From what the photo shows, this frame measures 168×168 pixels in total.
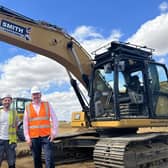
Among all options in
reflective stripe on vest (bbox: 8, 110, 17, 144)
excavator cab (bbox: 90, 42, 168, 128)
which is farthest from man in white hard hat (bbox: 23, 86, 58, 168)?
excavator cab (bbox: 90, 42, 168, 128)

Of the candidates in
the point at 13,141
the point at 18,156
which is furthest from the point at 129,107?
the point at 18,156

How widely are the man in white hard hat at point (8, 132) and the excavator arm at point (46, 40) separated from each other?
241 cm

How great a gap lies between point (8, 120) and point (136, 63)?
3.64 m

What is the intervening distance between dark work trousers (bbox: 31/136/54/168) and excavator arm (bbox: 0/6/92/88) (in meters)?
3.15

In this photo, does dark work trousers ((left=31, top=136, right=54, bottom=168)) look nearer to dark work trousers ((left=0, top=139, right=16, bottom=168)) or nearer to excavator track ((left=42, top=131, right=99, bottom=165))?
dark work trousers ((left=0, top=139, right=16, bottom=168))

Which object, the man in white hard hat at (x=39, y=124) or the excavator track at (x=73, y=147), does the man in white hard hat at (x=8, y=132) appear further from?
the excavator track at (x=73, y=147)

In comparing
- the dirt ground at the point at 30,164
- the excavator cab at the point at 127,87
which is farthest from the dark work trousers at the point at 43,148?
the dirt ground at the point at 30,164

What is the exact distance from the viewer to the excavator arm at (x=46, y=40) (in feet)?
27.1

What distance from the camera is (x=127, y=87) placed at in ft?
27.7

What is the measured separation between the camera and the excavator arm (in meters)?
8.27

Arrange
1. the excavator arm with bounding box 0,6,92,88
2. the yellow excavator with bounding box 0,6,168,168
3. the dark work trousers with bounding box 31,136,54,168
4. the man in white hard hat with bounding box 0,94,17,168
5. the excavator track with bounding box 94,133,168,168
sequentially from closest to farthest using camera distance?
the dark work trousers with bounding box 31,136,54,168 → the man in white hard hat with bounding box 0,94,17,168 → the excavator track with bounding box 94,133,168,168 → the yellow excavator with bounding box 0,6,168,168 → the excavator arm with bounding box 0,6,92,88

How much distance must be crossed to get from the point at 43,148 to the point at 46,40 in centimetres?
367

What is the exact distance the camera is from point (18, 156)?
33.9 ft

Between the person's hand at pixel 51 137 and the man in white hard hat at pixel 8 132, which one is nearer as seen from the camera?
the person's hand at pixel 51 137
